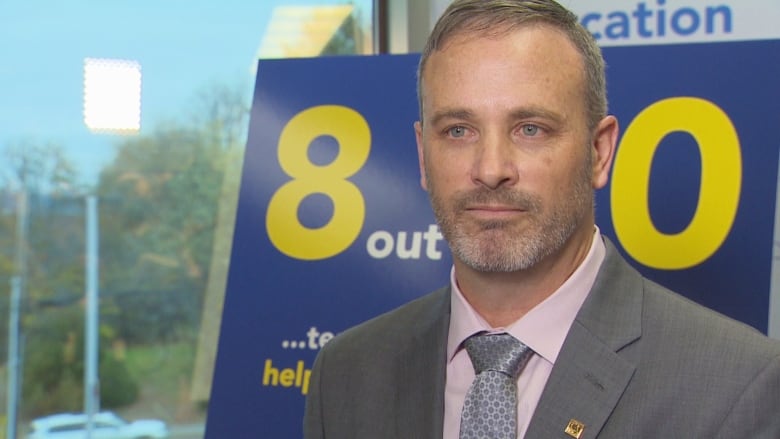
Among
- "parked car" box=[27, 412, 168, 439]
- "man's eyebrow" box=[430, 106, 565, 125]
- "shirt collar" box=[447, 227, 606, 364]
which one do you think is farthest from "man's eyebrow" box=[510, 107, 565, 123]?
"parked car" box=[27, 412, 168, 439]

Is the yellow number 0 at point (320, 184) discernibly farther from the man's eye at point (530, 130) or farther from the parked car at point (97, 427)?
the parked car at point (97, 427)

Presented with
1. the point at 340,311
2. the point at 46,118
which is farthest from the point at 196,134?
the point at 340,311

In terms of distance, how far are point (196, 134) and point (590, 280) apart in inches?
105

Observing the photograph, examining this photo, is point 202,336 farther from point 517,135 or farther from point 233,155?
point 517,135

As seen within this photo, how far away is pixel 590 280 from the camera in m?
1.59

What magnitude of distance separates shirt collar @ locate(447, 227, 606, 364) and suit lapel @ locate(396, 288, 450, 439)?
63 millimetres

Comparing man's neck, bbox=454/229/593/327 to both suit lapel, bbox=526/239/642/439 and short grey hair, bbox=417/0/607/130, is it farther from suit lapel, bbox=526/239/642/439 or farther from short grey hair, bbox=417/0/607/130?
short grey hair, bbox=417/0/607/130

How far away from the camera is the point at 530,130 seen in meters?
1.54

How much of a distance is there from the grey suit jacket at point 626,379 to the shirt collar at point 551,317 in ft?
0.07

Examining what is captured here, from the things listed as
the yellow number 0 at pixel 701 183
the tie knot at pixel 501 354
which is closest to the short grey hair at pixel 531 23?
the tie knot at pixel 501 354

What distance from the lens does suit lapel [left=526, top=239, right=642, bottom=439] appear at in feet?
4.79

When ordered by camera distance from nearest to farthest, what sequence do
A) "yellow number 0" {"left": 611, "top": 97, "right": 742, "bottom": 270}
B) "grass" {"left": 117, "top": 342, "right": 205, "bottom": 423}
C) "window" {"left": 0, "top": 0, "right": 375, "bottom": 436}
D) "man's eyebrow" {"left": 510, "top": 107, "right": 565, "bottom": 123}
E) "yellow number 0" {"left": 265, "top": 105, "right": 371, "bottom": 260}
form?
"man's eyebrow" {"left": 510, "top": 107, "right": 565, "bottom": 123} → "yellow number 0" {"left": 611, "top": 97, "right": 742, "bottom": 270} → "yellow number 0" {"left": 265, "top": 105, "right": 371, "bottom": 260} → "window" {"left": 0, "top": 0, "right": 375, "bottom": 436} → "grass" {"left": 117, "top": 342, "right": 205, "bottom": 423}

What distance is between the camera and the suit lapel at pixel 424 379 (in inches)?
63.2

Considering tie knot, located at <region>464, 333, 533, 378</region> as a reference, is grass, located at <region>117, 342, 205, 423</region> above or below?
below
